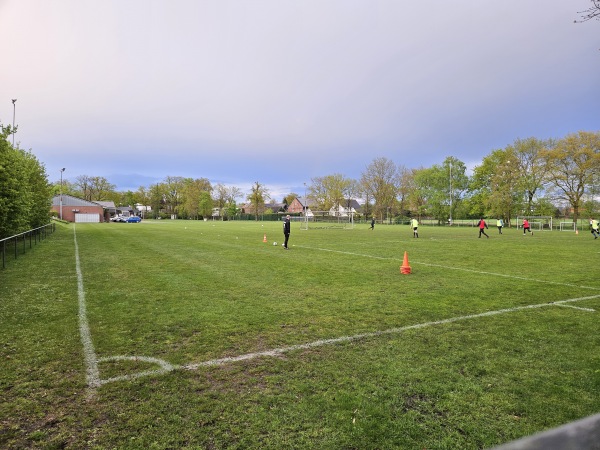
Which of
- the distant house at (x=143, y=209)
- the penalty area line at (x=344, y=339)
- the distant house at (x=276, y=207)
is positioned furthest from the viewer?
the distant house at (x=276, y=207)

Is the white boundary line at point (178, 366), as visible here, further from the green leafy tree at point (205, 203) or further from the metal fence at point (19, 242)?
the green leafy tree at point (205, 203)

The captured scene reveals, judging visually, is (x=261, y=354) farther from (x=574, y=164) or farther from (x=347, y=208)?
(x=347, y=208)

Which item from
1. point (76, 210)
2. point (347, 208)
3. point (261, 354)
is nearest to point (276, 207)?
point (347, 208)

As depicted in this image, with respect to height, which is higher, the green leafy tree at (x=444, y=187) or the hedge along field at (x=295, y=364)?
the green leafy tree at (x=444, y=187)

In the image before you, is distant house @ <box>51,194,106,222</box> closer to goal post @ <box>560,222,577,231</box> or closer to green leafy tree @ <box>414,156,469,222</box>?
green leafy tree @ <box>414,156,469,222</box>

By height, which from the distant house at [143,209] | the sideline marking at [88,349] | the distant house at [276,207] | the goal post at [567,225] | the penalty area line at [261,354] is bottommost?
the sideline marking at [88,349]

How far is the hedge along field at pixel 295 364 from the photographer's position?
3.33 metres

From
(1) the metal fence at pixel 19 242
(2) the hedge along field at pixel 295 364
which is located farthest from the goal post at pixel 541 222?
(1) the metal fence at pixel 19 242

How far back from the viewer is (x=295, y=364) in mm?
4734

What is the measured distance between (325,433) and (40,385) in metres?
3.22

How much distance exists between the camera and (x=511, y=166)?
183ft

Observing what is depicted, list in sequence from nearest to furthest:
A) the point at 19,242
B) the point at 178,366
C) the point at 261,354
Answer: the point at 178,366 → the point at 261,354 → the point at 19,242

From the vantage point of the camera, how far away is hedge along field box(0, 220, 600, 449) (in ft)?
10.9

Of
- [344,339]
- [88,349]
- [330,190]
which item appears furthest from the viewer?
[330,190]
